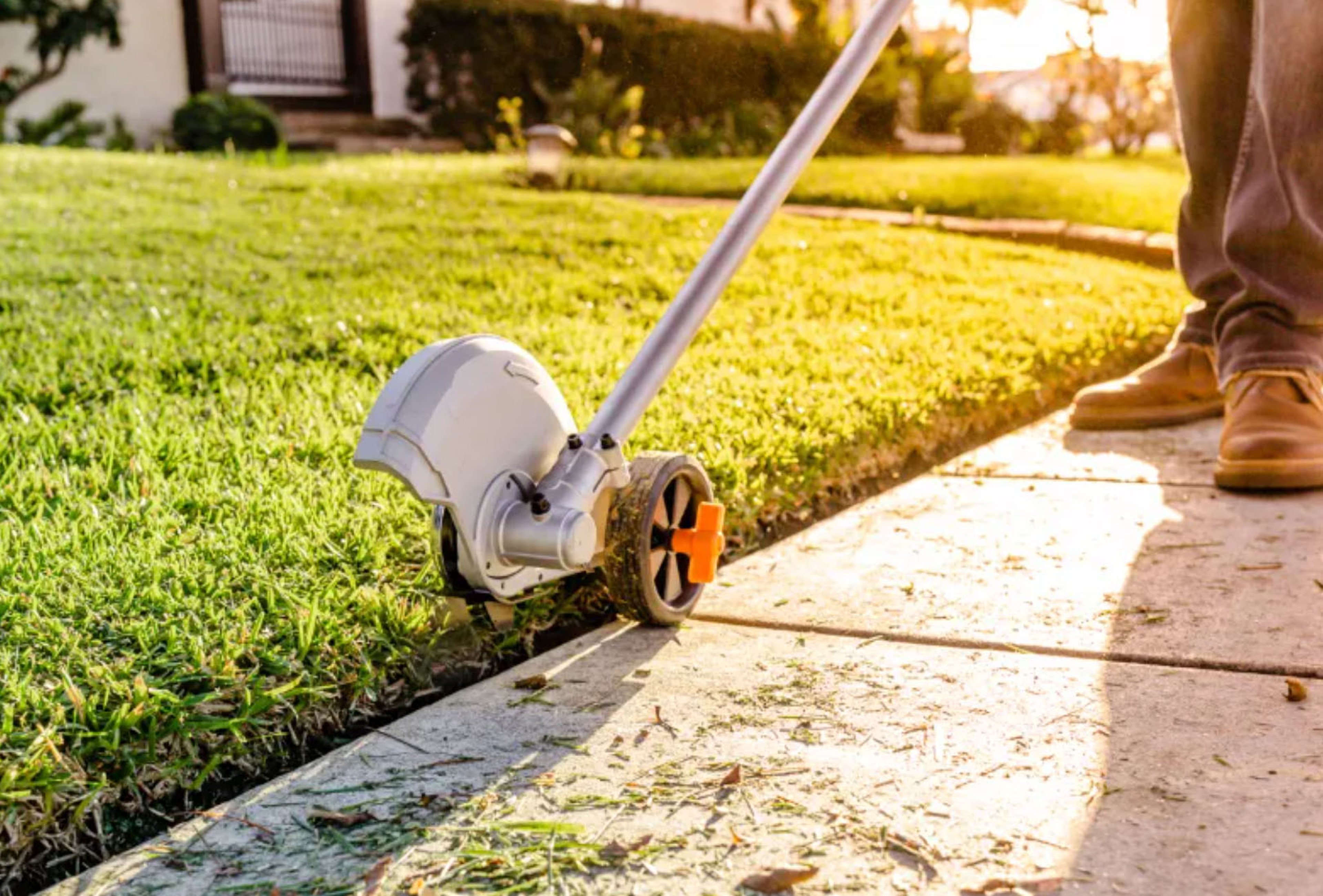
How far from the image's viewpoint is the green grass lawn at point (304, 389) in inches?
57.8

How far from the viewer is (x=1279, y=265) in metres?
2.57

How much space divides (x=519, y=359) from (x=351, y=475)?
0.67 m

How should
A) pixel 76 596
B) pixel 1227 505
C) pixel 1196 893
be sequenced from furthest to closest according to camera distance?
pixel 1227 505
pixel 76 596
pixel 1196 893

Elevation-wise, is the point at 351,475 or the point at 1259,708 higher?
the point at 351,475

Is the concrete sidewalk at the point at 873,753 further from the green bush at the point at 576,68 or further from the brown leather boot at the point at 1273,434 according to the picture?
the green bush at the point at 576,68

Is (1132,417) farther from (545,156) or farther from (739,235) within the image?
(545,156)

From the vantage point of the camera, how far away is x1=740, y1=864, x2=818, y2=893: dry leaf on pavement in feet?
3.77

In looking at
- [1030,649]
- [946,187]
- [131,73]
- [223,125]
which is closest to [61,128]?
[131,73]

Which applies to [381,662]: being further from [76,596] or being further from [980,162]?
[980,162]

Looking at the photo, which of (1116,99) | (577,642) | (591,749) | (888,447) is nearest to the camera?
(591,749)

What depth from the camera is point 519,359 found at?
1626 millimetres

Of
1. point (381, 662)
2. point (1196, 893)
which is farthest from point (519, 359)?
point (1196, 893)

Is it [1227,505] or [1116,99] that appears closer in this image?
[1227,505]

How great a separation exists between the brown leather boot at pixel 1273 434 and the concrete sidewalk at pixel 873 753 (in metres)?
0.27
